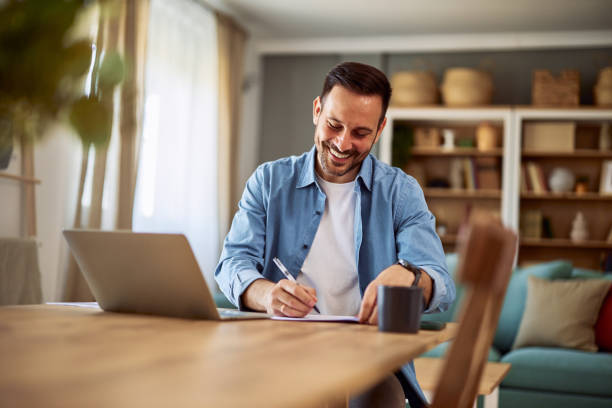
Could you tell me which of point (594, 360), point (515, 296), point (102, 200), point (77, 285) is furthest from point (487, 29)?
point (77, 285)

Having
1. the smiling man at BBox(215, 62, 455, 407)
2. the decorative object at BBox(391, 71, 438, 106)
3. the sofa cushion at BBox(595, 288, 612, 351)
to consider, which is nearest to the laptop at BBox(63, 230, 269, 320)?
the smiling man at BBox(215, 62, 455, 407)

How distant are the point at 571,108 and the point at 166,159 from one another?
10.3ft

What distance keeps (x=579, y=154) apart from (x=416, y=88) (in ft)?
4.60

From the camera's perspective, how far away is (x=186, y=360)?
0.69 metres

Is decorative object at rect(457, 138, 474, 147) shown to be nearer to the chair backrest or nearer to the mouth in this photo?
the mouth

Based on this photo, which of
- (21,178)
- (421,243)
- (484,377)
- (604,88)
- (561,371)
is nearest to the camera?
(421,243)

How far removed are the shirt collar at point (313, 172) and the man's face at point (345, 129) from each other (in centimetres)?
2

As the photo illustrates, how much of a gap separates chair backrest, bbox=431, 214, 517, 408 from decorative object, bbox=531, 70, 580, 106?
4.90 meters

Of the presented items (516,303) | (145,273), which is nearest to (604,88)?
(516,303)

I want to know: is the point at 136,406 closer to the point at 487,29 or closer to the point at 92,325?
the point at 92,325

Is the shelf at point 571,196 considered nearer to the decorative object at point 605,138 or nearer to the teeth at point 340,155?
the decorative object at point 605,138

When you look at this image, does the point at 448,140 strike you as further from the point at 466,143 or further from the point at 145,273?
the point at 145,273

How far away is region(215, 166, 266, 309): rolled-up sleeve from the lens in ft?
4.92

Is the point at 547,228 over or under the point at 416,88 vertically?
under
